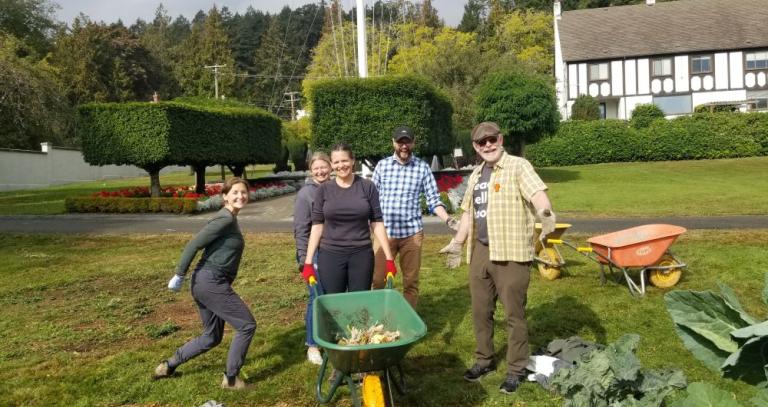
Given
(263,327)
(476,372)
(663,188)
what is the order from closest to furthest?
(476,372) → (263,327) → (663,188)

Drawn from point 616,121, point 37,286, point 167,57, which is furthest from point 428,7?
point 37,286

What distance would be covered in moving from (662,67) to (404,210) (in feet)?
147

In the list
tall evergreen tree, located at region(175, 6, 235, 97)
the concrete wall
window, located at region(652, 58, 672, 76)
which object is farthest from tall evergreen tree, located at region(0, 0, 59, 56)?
window, located at region(652, 58, 672, 76)

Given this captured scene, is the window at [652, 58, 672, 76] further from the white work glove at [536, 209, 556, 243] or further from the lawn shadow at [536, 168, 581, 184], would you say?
the white work glove at [536, 209, 556, 243]

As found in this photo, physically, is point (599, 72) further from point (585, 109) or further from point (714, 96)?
point (714, 96)

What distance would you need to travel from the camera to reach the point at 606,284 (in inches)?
309

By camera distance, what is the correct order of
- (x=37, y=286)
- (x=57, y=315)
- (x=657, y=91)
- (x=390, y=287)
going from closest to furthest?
(x=390, y=287)
(x=57, y=315)
(x=37, y=286)
(x=657, y=91)

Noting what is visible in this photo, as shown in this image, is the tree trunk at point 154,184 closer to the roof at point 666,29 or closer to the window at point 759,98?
the roof at point 666,29

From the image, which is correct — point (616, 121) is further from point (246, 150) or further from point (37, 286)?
point (37, 286)

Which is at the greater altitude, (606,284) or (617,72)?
(617,72)

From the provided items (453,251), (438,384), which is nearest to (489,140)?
(453,251)

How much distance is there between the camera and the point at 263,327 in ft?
21.4

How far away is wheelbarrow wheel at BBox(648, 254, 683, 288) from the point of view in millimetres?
7484

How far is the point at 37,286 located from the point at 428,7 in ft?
214
